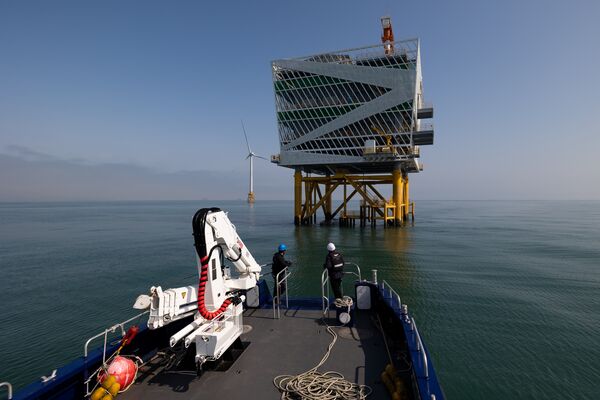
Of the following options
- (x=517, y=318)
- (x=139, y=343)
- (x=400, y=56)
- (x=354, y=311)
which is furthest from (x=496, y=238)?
(x=139, y=343)

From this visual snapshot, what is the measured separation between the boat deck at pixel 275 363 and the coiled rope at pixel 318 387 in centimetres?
17

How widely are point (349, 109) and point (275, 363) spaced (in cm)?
4194

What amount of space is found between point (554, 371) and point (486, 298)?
672 centimetres

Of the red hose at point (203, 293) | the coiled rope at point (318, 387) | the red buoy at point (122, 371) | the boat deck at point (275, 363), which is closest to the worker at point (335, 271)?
the boat deck at point (275, 363)

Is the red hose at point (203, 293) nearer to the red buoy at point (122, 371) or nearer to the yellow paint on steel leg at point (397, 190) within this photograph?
the red buoy at point (122, 371)

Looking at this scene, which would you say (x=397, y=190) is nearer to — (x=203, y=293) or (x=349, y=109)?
(x=349, y=109)

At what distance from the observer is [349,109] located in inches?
1745

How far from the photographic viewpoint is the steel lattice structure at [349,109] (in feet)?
136

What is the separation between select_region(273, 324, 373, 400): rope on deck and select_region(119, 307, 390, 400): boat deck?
168mm

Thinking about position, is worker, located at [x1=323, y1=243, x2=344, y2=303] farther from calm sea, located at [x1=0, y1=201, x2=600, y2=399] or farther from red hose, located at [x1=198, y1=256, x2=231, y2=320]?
calm sea, located at [x1=0, y1=201, x2=600, y2=399]

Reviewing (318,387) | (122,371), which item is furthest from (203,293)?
(318,387)

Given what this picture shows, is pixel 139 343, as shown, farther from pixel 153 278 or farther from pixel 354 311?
pixel 153 278

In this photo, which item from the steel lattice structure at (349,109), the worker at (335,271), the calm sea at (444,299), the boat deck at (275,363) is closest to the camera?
the boat deck at (275,363)

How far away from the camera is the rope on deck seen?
17.3 feet
